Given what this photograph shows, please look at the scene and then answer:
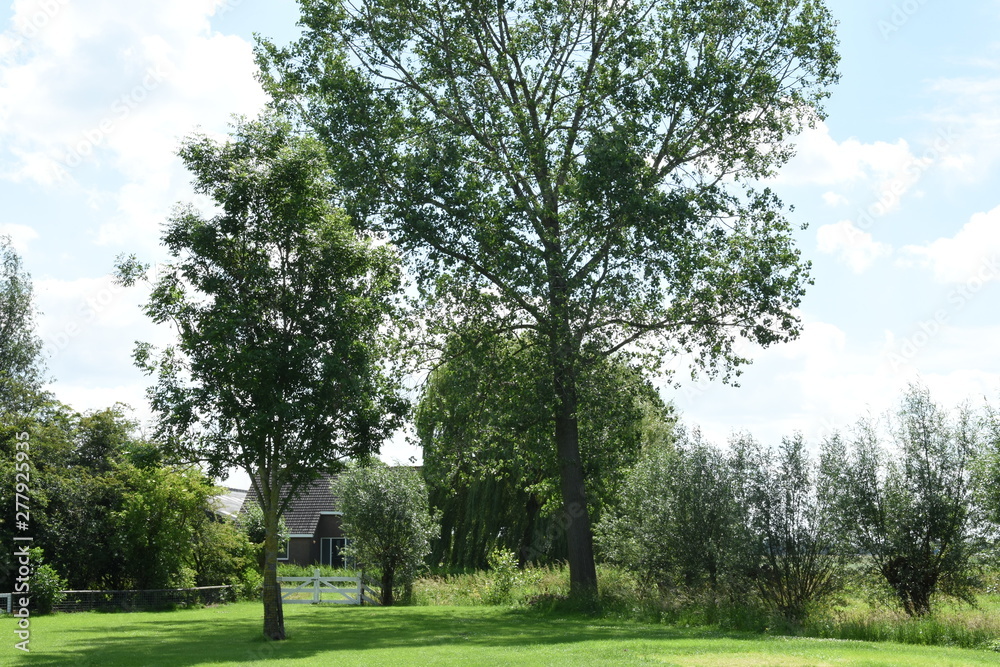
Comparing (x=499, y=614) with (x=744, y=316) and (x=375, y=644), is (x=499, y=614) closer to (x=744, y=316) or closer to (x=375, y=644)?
(x=375, y=644)

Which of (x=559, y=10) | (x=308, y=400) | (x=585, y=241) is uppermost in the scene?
(x=559, y=10)

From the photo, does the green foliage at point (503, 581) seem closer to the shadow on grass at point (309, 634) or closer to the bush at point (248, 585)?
the shadow on grass at point (309, 634)

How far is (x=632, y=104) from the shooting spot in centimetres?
2409

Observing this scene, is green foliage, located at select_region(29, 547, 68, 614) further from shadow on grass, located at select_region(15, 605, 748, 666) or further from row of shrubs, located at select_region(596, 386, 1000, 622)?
row of shrubs, located at select_region(596, 386, 1000, 622)

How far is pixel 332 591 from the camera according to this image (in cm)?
3291

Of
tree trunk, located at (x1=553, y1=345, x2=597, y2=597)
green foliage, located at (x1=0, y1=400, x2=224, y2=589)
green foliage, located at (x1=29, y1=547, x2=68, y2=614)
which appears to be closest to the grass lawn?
green foliage, located at (x1=29, y1=547, x2=68, y2=614)

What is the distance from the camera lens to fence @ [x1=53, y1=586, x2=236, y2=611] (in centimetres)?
2745

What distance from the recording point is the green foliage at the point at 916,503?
18266mm

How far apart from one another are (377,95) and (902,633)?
18.9 meters

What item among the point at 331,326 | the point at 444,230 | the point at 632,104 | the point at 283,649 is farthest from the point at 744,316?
the point at 283,649

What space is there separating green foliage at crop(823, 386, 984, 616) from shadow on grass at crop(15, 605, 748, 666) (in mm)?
3773

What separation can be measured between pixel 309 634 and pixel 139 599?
39.2ft

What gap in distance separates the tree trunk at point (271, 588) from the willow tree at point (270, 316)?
0.03 metres

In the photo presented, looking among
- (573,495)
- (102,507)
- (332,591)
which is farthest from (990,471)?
(102,507)
